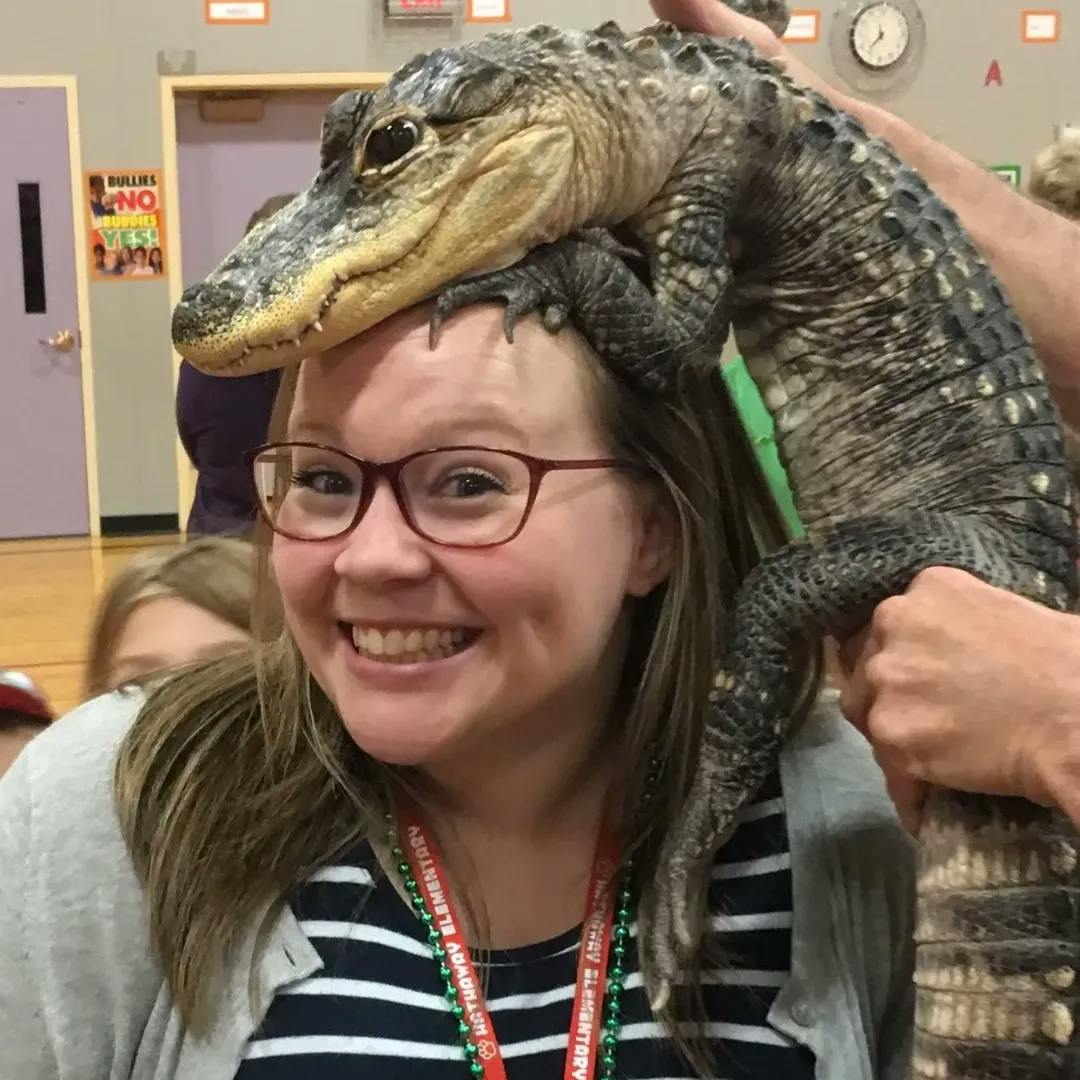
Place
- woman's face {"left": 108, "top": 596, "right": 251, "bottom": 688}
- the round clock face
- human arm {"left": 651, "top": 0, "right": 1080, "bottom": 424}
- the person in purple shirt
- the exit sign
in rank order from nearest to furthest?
1. human arm {"left": 651, "top": 0, "right": 1080, "bottom": 424}
2. woman's face {"left": 108, "top": 596, "right": 251, "bottom": 688}
3. the person in purple shirt
4. the exit sign
5. the round clock face

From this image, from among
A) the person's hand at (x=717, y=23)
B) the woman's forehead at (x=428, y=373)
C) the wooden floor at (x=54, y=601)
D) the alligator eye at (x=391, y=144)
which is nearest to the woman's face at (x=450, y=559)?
the woman's forehead at (x=428, y=373)

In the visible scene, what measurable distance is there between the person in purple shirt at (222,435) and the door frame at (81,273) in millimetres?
3844

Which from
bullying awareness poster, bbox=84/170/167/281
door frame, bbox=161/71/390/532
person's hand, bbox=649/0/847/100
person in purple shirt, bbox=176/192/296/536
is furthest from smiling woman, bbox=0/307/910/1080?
bullying awareness poster, bbox=84/170/167/281

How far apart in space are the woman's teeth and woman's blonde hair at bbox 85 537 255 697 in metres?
0.97

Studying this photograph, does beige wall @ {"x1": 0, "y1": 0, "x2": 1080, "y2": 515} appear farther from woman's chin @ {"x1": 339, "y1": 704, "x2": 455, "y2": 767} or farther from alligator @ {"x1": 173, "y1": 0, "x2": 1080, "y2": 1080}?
woman's chin @ {"x1": 339, "y1": 704, "x2": 455, "y2": 767}

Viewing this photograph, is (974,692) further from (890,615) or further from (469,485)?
(469,485)

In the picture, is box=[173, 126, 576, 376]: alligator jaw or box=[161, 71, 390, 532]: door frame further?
box=[161, 71, 390, 532]: door frame

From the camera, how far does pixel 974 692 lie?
95 cm

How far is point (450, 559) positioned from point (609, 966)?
15.2 inches

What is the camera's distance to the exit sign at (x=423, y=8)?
5.91 m

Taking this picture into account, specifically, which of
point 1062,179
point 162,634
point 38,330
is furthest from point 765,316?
point 38,330

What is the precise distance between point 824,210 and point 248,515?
1.84m

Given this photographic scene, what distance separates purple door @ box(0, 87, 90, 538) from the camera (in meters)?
6.23

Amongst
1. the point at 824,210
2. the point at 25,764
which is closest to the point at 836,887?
the point at 824,210
